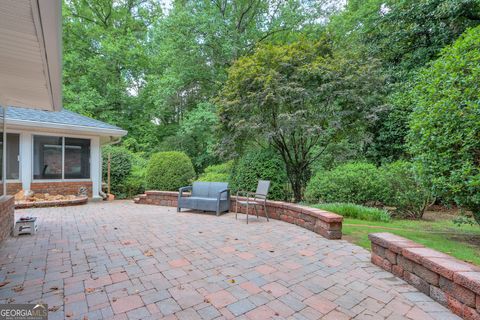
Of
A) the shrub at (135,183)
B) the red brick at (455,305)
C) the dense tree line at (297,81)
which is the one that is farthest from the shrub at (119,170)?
the red brick at (455,305)

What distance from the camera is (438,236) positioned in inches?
171

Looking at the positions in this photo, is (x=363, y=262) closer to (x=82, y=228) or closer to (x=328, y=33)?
(x=82, y=228)

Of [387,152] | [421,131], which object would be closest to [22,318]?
[421,131]

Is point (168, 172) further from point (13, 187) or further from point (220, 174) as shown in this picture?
point (13, 187)

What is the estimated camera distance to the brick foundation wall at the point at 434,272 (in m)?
1.97

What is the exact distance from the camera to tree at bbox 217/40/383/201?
6.36 metres

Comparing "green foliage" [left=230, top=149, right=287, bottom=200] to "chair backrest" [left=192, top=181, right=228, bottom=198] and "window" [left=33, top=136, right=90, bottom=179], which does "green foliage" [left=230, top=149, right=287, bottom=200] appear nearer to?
"chair backrest" [left=192, top=181, right=228, bottom=198]

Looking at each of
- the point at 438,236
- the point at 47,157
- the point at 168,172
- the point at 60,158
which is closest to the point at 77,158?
the point at 60,158

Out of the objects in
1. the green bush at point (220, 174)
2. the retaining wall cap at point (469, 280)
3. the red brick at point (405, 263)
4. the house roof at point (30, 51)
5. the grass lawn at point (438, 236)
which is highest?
the house roof at point (30, 51)

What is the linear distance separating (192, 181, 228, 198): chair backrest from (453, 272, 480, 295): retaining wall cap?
190 inches

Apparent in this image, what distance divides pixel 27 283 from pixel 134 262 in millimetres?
993

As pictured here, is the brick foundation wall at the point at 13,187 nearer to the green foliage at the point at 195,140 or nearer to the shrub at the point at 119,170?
the shrub at the point at 119,170

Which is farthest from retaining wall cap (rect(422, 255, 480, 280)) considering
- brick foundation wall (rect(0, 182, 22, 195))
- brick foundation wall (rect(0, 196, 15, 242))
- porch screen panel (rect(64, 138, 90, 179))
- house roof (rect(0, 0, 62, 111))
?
brick foundation wall (rect(0, 182, 22, 195))

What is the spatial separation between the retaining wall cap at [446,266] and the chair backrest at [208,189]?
15.0 ft
